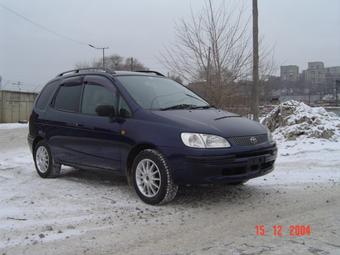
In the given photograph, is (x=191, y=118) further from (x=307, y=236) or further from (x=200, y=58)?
(x=200, y=58)

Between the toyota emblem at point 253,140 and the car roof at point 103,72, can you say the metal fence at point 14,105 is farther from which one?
the toyota emblem at point 253,140

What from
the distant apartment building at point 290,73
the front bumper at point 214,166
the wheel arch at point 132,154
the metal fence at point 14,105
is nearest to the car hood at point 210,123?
the front bumper at point 214,166

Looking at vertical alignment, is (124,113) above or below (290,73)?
below

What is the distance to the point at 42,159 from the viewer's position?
7.83 metres

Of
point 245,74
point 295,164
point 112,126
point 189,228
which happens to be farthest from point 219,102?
point 189,228

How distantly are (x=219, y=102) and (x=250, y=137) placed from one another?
9.45m

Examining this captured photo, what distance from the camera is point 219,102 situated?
592 inches

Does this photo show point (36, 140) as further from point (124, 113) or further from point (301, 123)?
point (301, 123)

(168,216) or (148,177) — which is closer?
(168,216)

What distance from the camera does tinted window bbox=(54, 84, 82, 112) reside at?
282 inches

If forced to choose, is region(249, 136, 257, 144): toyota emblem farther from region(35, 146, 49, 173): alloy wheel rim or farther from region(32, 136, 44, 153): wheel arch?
region(32, 136, 44, 153): wheel arch

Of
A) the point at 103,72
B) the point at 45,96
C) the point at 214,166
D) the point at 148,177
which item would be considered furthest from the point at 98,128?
the point at 45,96

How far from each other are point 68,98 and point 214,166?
3144 millimetres
